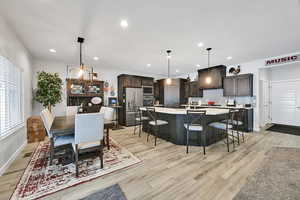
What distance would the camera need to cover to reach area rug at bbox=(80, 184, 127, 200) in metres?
1.54

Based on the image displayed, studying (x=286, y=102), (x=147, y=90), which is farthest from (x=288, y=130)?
(x=147, y=90)

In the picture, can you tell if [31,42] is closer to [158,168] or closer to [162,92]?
[158,168]

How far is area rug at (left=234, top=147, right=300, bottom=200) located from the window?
13.3 feet

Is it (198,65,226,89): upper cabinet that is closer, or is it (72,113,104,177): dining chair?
(72,113,104,177): dining chair

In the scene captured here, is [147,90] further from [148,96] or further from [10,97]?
[10,97]

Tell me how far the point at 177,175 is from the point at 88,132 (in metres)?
1.66

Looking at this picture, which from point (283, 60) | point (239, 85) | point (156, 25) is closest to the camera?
point (156, 25)

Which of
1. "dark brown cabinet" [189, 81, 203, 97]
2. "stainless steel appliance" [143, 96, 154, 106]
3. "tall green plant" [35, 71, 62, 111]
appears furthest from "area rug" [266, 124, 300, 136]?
"tall green plant" [35, 71, 62, 111]

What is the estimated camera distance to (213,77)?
4.48 meters

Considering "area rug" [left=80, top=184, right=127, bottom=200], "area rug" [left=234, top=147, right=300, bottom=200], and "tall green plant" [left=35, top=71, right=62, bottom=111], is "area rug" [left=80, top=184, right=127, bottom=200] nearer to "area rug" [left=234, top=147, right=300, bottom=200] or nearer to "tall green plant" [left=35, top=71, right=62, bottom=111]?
"area rug" [left=234, top=147, right=300, bottom=200]

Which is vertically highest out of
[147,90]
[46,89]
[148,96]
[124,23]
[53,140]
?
[124,23]

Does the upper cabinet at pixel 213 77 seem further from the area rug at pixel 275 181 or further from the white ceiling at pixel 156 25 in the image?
the area rug at pixel 275 181

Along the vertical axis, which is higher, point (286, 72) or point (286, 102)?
point (286, 72)

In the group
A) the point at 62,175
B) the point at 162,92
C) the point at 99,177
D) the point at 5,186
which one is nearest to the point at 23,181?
the point at 5,186
